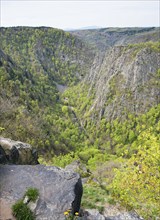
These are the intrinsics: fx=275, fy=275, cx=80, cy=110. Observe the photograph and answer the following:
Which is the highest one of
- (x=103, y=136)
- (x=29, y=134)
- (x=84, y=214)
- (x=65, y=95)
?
(x=84, y=214)

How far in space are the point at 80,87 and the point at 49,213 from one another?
181714 millimetres

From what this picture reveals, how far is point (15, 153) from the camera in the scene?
2467 centimetres

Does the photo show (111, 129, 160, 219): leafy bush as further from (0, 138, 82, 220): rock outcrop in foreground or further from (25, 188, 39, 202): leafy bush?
(25, 188, 39, 202): leafy bush

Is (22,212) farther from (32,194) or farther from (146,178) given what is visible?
(146,178)

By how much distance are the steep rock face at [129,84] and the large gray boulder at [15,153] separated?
11179 cm

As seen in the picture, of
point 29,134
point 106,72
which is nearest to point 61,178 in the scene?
point 29,134

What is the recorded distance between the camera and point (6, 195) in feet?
59.6

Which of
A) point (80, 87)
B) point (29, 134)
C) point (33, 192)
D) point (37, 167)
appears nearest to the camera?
point (33, 192)

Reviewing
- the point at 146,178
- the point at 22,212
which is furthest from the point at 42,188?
the point at 146,178

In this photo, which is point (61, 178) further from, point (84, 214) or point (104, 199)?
point (104, 199)

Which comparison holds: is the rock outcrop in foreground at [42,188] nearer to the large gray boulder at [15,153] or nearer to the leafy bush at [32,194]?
the large gray boulder at [15,153]

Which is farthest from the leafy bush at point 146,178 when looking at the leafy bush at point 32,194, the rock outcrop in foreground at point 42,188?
the leafy bush at point 32,194

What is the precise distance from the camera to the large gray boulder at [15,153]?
23011mm

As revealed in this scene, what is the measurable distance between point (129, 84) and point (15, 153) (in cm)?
12024
